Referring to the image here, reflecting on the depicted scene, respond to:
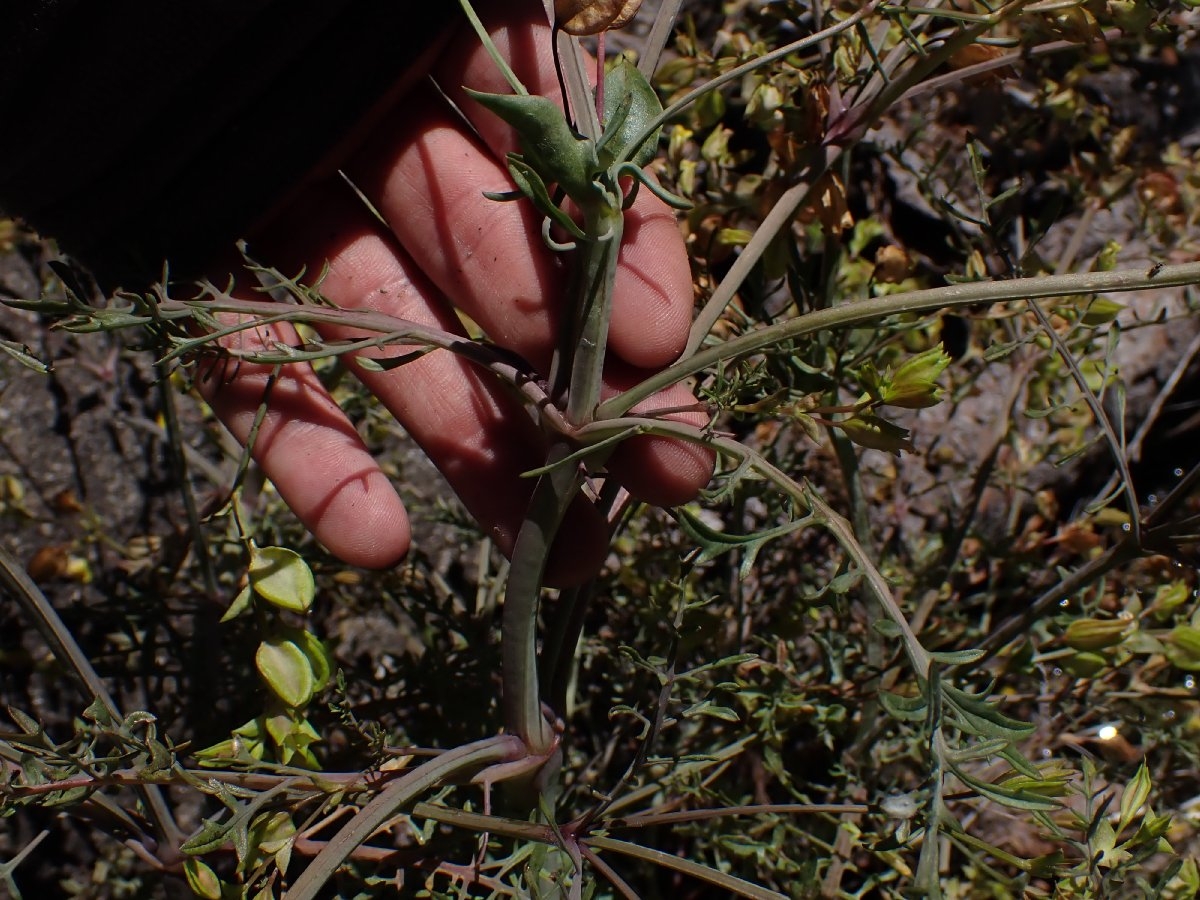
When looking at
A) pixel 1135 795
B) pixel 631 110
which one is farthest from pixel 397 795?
pixel 1135 795

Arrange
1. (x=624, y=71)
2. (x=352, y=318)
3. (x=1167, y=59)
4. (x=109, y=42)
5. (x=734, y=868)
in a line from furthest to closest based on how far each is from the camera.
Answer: (x=1167, y=59) → (x=734, y=868) → (x=109, y=42) → (x=352, y=318) → (x=624, y=71)

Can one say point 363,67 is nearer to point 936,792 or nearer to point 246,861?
point 246,861

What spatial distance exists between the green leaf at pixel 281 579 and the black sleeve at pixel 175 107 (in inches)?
14.9

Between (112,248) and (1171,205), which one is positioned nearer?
(112,248)

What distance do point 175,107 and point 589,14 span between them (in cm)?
71

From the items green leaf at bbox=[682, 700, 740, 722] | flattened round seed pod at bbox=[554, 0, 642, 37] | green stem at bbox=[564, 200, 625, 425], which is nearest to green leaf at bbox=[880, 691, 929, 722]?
A: green leaf at bbox=[682, 700, 740, 722]

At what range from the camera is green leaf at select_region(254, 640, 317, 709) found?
1015 millimetres

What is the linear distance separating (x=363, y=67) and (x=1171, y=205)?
1180 millimetres

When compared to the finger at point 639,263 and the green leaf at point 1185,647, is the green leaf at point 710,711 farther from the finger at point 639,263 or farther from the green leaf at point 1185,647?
the green leaf at point 1185,647

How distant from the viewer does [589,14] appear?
2.45 ft

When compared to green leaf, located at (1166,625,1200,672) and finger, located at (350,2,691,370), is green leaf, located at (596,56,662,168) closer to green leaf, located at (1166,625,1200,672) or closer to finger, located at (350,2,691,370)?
finger, located at (350,2,691,370)

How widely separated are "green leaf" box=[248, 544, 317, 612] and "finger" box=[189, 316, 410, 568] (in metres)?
0.16

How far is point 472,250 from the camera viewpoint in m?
1.22

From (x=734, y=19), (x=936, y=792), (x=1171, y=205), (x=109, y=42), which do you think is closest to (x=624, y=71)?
(x=936, y=792)
